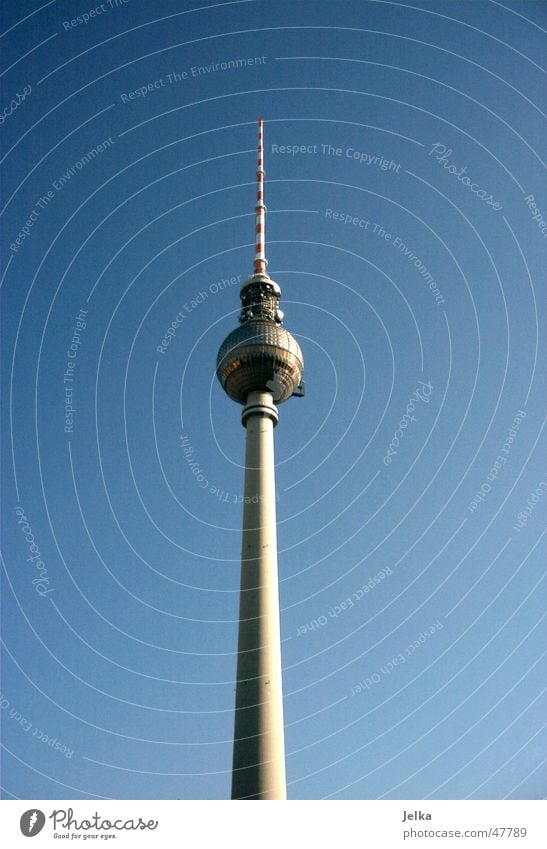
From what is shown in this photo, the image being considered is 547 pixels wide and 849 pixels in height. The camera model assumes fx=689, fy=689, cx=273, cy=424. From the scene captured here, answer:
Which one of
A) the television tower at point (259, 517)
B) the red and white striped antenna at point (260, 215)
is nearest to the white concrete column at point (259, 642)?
the television tower at point (259, 517)

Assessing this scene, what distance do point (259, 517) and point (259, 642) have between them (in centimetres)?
927

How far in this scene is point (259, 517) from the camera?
164ft

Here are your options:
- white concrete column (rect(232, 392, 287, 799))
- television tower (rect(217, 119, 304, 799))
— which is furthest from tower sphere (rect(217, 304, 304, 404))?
white concrete column (rect(232, 392, 287, 799))

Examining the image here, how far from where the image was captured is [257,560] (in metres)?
47.8

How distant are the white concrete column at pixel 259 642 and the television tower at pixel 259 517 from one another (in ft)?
0.17

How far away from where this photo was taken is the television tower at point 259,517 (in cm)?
3959

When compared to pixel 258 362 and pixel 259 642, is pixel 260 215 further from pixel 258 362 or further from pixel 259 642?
pixel 259 642

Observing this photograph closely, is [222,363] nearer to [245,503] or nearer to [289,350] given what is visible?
[289,350]

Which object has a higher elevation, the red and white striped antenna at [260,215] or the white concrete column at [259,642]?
the red and white striped antenna at [260,215]

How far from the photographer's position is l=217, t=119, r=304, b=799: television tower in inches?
1559

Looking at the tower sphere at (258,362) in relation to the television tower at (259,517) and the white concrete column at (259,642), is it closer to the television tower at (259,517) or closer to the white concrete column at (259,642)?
the television tower at (259,517)

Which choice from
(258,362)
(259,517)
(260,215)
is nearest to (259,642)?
(259,517)
